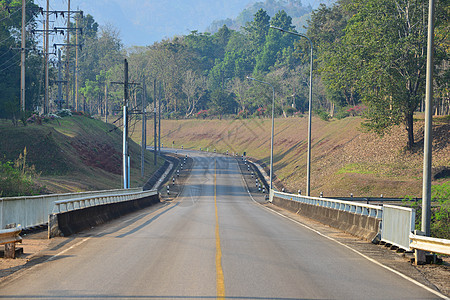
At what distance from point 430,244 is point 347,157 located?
169 ft

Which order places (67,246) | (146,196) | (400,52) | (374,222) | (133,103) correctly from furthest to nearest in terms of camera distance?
(133,103) → (400,52) → (146,196) → (374,222) → (67,246)

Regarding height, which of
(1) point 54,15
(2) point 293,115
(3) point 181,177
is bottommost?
(3) point 181,177

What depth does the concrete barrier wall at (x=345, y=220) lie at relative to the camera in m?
17.9

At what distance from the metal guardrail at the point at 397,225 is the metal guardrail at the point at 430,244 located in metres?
0.58

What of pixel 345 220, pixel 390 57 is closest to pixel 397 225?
pixel 345 220

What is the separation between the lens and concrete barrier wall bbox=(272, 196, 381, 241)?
17.9 metres

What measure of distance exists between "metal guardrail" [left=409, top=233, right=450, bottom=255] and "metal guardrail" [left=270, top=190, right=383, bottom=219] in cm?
343

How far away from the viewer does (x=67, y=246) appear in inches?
597

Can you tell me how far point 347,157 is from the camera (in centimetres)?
6359

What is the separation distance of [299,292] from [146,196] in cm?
3091

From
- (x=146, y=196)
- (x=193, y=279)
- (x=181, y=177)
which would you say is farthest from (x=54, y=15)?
(x=193, y=279)

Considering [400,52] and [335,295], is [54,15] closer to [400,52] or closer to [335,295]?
[400,52]

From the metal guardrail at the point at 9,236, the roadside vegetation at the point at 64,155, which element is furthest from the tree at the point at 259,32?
the metal guardrail at the point at 9,236

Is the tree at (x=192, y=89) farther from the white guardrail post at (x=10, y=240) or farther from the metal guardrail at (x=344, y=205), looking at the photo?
the white guardrail post at (x=10, y=240)
